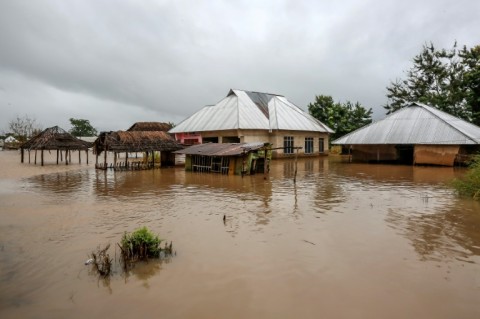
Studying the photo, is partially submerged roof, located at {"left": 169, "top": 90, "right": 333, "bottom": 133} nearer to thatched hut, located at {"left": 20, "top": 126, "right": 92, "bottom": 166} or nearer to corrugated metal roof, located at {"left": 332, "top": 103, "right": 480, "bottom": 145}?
corrugated metal roof, located at {"left": 332, "top": 103, "right": 480, "bottom": 145}

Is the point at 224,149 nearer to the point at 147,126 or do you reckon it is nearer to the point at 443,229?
the point at 443,229

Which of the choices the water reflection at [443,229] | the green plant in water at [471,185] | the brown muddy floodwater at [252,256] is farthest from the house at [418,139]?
the water reflection at [443,229]

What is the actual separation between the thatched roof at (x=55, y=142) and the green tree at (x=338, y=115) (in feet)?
92.8

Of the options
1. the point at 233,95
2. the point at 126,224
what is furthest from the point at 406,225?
the point at 233,95

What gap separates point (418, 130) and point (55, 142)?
2976cm

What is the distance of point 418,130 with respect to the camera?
88.2ft

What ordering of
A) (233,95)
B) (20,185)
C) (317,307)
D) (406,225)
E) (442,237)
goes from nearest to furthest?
(317,307) → (442,237) → (406,225) → (20,185) → (233,95)

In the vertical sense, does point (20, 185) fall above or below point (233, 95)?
below

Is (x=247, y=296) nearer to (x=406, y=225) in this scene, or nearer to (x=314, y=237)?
(x=314, y=237)

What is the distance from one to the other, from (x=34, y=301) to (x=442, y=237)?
9328mm

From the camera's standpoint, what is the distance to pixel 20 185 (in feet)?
60.0

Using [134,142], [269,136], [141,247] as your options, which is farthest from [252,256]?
[269,136]

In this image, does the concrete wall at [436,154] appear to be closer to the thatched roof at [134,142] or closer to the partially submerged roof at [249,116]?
the partially submerged roof at [249,116]

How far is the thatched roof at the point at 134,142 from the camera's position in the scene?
2472 cm
